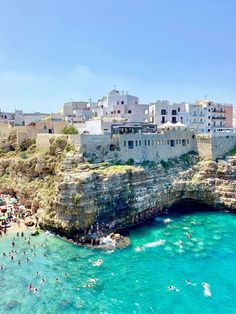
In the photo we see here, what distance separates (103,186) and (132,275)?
14101 millimetres

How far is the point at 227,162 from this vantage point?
2311 inches

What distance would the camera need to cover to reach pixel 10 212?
52.5m

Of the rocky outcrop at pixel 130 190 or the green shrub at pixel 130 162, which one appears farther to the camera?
the green shrub at pixel 130 162

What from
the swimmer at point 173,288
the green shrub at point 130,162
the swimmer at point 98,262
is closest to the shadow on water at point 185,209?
the green shrub at point 130,162

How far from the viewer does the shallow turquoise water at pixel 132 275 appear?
30.0m

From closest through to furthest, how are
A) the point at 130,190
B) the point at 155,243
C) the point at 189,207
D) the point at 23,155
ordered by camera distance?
the point at 155,243 → the point at 130,190 → the point at 189,207 → the point at 23,155

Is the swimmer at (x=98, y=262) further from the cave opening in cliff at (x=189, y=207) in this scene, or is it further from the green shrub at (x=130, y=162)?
the cave opening in cliff at (x=189, y=207)

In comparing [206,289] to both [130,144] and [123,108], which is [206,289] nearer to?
[130,144]

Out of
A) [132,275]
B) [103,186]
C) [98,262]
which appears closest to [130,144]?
[103,186]

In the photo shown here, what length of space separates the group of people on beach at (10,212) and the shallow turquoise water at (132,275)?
163 inches

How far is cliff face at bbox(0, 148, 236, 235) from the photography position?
4391 centimetres

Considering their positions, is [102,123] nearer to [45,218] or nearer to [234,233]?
[45,218]

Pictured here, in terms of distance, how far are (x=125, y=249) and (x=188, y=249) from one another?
777 cm

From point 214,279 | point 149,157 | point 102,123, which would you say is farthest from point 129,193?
point 214,279
